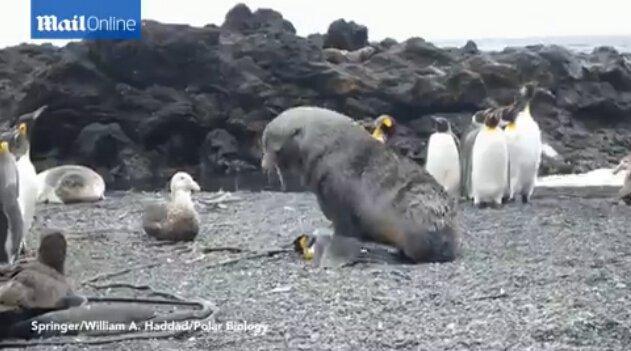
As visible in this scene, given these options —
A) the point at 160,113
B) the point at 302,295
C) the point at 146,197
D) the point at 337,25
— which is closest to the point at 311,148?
the point at 302,295

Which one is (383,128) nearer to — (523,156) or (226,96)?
(523,156)

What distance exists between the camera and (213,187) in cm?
1563

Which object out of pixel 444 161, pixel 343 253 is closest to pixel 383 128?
pixel 444 161

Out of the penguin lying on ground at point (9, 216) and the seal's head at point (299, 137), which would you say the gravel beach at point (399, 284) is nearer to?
the penguin lying on ground at point (9, 216)

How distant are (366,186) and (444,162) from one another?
11.9ft

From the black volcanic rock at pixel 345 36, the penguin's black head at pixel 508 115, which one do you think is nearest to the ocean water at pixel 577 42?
the black volcanic rock at pixel 345 36

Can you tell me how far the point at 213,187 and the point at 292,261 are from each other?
29.8ft

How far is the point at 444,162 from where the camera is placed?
1009 cm

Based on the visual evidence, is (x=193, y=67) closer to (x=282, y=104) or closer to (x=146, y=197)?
(x=282, y=104)

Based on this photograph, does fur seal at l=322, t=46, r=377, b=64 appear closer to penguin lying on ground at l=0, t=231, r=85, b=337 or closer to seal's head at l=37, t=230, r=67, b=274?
seal's head at l=37, t=230, r=67, b=274

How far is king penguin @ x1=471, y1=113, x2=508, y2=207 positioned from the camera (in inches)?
379

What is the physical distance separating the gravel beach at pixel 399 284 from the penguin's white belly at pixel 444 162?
76 cm

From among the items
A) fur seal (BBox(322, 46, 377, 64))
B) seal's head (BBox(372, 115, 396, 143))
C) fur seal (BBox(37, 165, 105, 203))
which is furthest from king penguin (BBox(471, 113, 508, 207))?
fur seal (BBox(322, 46, 377, 64))

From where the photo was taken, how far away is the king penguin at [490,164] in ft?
31.6
